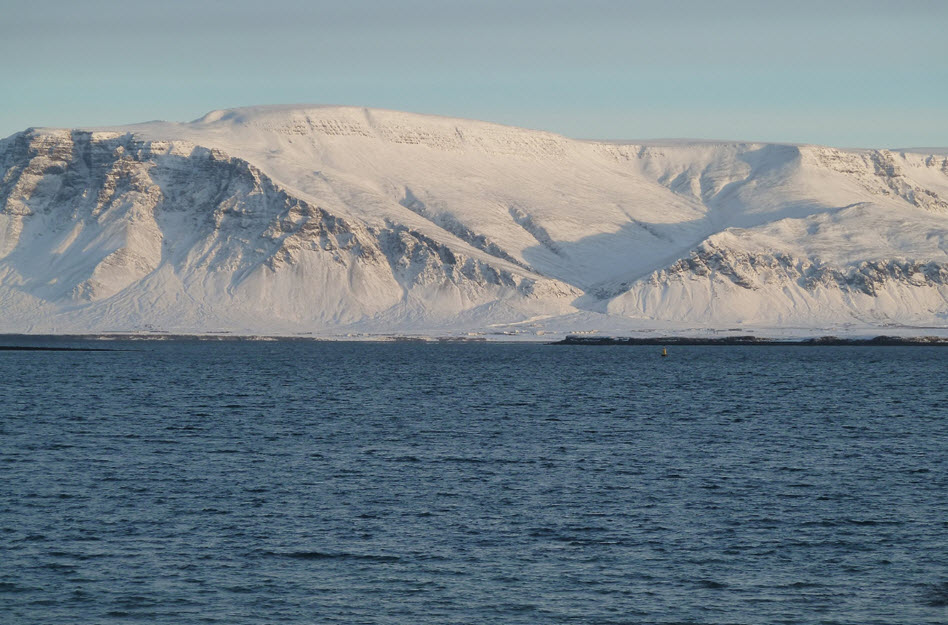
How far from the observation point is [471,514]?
2084 inches

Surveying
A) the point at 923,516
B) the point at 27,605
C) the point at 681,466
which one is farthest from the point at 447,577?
the point at 681,466

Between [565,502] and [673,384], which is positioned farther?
[673,384]

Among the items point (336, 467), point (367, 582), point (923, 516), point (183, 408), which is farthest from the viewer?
point (183, 408)

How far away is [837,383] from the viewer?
143 metres

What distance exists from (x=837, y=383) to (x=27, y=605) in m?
118

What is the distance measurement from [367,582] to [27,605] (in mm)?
10540

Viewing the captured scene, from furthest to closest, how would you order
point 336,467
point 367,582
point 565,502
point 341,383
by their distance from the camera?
point 341,383
point 336,467
point 565,502
point 367,582

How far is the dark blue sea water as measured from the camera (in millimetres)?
39719

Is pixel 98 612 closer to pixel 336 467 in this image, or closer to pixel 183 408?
pixel 336 467

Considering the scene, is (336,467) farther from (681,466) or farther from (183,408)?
(183,408)

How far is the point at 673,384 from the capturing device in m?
142

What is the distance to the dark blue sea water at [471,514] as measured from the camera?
3972 centimetres

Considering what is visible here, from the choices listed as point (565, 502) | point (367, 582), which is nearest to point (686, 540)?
point (565, 502)

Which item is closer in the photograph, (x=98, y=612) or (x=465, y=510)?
(x=98, y=612)
